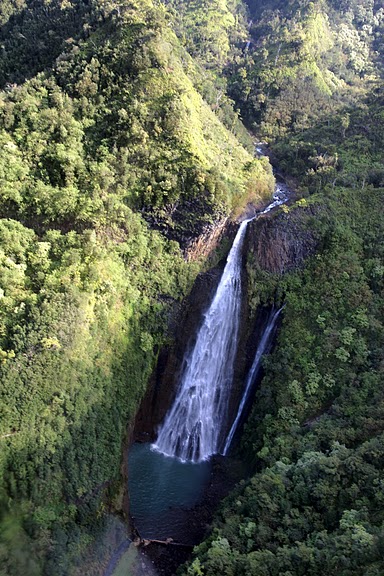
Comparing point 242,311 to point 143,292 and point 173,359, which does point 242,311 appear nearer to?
point 173,359

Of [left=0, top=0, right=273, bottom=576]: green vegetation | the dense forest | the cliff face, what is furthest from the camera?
the cliff face

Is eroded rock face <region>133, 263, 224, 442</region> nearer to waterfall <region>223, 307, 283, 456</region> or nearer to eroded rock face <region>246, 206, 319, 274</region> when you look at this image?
eroded rock face <region>246, 206, 319, 274</region>

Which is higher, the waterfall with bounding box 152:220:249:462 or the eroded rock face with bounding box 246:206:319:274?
the eroded rock face with bounding box 246:206:319:274

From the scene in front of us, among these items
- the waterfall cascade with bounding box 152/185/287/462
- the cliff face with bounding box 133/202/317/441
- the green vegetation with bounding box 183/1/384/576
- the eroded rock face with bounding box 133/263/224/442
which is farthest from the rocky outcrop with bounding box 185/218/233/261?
the green vegetation with bounding box 183/1/384/576

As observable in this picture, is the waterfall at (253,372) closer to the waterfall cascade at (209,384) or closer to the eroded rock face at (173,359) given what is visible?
the waterfall cascade at (209,384)

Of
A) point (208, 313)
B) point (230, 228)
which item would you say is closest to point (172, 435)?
point (208, 313)

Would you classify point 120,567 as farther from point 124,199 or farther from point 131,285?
point 124,199
